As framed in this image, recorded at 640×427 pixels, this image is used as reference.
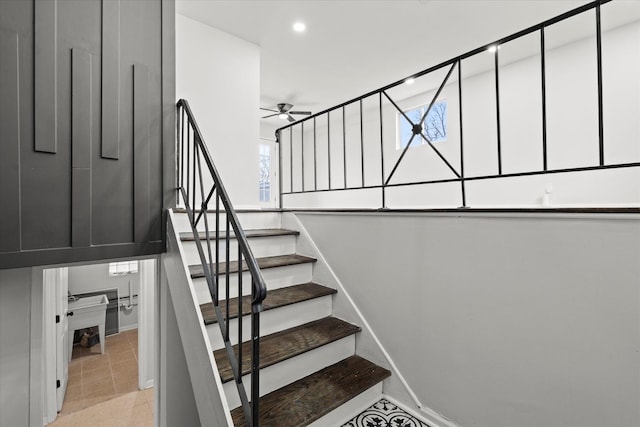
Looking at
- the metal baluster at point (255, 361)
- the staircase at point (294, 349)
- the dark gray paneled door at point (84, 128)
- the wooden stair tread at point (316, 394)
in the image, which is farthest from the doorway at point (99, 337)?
the metal baluster at point (255, 361)

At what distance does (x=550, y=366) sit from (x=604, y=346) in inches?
9.0

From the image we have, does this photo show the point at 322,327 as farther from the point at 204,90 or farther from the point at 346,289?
the point at 204,90

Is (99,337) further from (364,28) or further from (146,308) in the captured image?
(364,28)

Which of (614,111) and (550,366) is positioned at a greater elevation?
(614,111)

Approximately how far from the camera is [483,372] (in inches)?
57.8

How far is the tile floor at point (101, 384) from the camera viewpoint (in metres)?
3.34

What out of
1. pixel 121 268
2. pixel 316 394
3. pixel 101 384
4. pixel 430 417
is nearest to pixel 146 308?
pixel 101 384

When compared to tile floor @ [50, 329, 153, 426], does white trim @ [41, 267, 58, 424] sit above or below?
above

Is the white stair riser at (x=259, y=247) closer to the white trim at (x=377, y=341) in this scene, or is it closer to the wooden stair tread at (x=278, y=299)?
the white trim at (x=377, y=341)

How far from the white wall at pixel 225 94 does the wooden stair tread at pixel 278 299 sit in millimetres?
1529

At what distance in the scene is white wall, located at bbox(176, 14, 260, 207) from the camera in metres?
2.95

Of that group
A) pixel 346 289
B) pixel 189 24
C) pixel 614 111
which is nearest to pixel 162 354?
pixel 346 289

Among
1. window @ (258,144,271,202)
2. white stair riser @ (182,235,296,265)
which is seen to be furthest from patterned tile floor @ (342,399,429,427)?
window @ (258,144,271,202)

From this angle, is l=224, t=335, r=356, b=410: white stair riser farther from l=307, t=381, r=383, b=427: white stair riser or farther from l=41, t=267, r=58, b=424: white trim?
l=41, t=267, r=58, b=424: white trim
